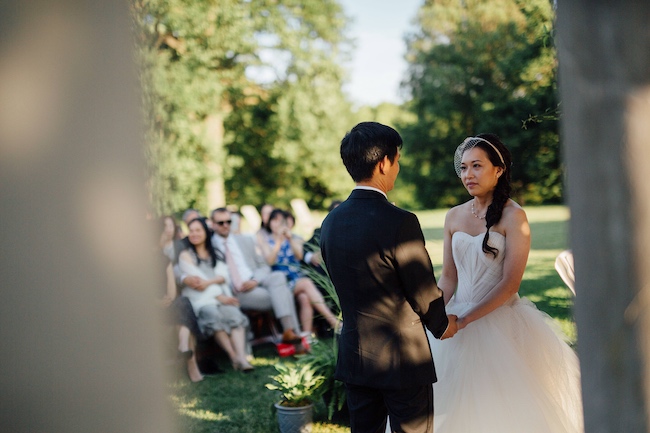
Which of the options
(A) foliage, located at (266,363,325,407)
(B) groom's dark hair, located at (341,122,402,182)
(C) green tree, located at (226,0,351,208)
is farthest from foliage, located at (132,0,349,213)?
(B) groom's dark hair, located at (341,122,402,182)

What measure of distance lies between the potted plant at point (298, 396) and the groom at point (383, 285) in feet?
7.26

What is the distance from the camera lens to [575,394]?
356cm

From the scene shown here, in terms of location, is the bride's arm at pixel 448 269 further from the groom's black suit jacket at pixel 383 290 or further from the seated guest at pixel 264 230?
the seated guest at pixel 264 230

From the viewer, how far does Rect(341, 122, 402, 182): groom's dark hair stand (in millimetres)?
2721

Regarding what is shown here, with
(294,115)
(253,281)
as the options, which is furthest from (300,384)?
(294,115)

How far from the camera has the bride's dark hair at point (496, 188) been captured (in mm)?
3521

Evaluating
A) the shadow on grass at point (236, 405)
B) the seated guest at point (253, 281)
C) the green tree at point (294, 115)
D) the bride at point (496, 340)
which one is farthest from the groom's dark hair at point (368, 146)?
the green tree at point (294, 115)

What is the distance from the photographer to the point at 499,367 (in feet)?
11.6

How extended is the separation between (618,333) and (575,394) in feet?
7.84

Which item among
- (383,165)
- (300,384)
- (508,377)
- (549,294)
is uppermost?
(383,165)

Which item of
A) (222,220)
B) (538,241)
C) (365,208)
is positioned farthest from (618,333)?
(538,241)

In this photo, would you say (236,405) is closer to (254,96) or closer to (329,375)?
(329,375)

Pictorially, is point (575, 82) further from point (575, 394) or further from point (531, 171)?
point (531, 171)

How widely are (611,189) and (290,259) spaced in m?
7.25
